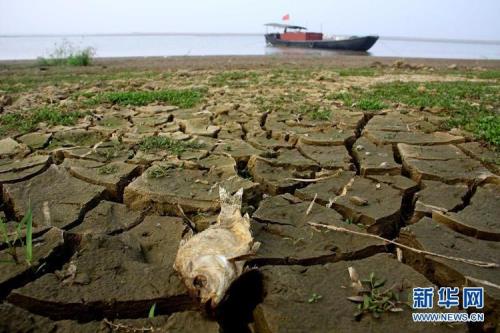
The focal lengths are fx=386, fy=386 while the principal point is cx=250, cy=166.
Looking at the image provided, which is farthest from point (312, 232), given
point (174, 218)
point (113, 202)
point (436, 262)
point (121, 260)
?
point (113, 202)

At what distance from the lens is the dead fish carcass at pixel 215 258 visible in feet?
4.97

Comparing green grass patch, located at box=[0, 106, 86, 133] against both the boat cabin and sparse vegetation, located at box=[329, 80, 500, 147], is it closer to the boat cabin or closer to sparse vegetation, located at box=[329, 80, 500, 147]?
sparse vegetation, located at box=[329, 80, 500, 147]

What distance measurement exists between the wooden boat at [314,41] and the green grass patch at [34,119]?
2691 centimetres

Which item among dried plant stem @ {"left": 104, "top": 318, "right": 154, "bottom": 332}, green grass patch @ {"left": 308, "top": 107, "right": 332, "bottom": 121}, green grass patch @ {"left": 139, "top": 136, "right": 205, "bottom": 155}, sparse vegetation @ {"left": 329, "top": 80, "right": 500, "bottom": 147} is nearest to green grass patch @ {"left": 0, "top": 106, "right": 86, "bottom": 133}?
green grass patch @ {"left": 139, "top": 136, "right": 205, "bottom": 155}

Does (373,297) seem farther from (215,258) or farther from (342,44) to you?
(342,44)

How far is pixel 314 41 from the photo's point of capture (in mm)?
31547

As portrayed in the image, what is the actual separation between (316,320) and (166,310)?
0.60m

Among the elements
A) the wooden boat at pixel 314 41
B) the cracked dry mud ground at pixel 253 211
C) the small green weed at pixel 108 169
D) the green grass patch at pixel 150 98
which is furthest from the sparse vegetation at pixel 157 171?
the wooden boat at pixel 314 41

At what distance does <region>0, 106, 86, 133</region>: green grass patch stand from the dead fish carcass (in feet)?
9.39

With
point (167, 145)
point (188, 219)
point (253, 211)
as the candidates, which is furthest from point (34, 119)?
point (253, 211)

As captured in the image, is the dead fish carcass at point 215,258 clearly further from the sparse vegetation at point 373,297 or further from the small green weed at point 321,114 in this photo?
the small green weed at point 321,114

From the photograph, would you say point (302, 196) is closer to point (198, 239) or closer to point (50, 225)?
point (198, 239)

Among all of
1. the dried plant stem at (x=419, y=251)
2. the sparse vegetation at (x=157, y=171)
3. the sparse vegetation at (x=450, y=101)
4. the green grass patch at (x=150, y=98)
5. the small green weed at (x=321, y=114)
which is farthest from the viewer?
the green grass patch at (x=150, y=98)

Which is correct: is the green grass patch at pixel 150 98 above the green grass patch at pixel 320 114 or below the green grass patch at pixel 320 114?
above
